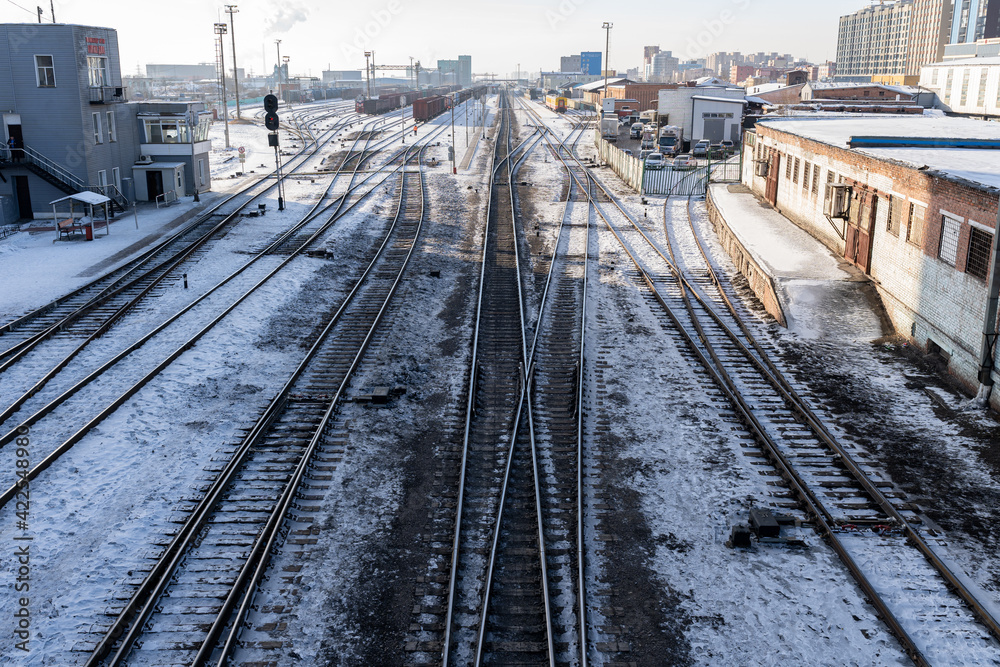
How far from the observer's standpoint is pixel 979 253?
15.1 metres

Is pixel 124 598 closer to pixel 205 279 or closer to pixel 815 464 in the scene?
pixel 815 464

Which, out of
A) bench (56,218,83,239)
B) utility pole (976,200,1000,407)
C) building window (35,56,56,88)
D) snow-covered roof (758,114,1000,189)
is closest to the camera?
utility pole (976,200,1000,407)

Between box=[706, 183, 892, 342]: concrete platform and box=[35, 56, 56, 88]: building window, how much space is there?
26.1 m

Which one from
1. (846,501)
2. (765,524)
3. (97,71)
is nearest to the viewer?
(765,524)

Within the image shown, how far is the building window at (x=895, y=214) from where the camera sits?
18.9m

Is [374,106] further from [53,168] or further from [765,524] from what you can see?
[765,524]

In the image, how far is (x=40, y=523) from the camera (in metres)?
10.6

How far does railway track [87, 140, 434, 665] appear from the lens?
851 centimetres

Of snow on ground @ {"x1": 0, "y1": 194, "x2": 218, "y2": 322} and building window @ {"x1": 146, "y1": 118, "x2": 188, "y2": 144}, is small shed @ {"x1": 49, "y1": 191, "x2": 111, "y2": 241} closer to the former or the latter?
snow on ground @ {"x1": 0, "y1": 194, "x2": 218, "y2": 322}

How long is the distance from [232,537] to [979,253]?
1373 centimetres

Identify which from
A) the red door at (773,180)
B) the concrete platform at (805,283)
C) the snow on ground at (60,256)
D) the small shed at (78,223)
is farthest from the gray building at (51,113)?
the red door at (773,180)

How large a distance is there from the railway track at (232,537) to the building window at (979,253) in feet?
38.9

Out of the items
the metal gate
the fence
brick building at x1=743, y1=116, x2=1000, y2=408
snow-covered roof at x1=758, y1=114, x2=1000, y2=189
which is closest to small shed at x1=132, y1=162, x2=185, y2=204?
the fence

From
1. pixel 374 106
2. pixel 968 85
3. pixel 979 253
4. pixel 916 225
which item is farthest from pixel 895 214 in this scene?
pixel 374 106
